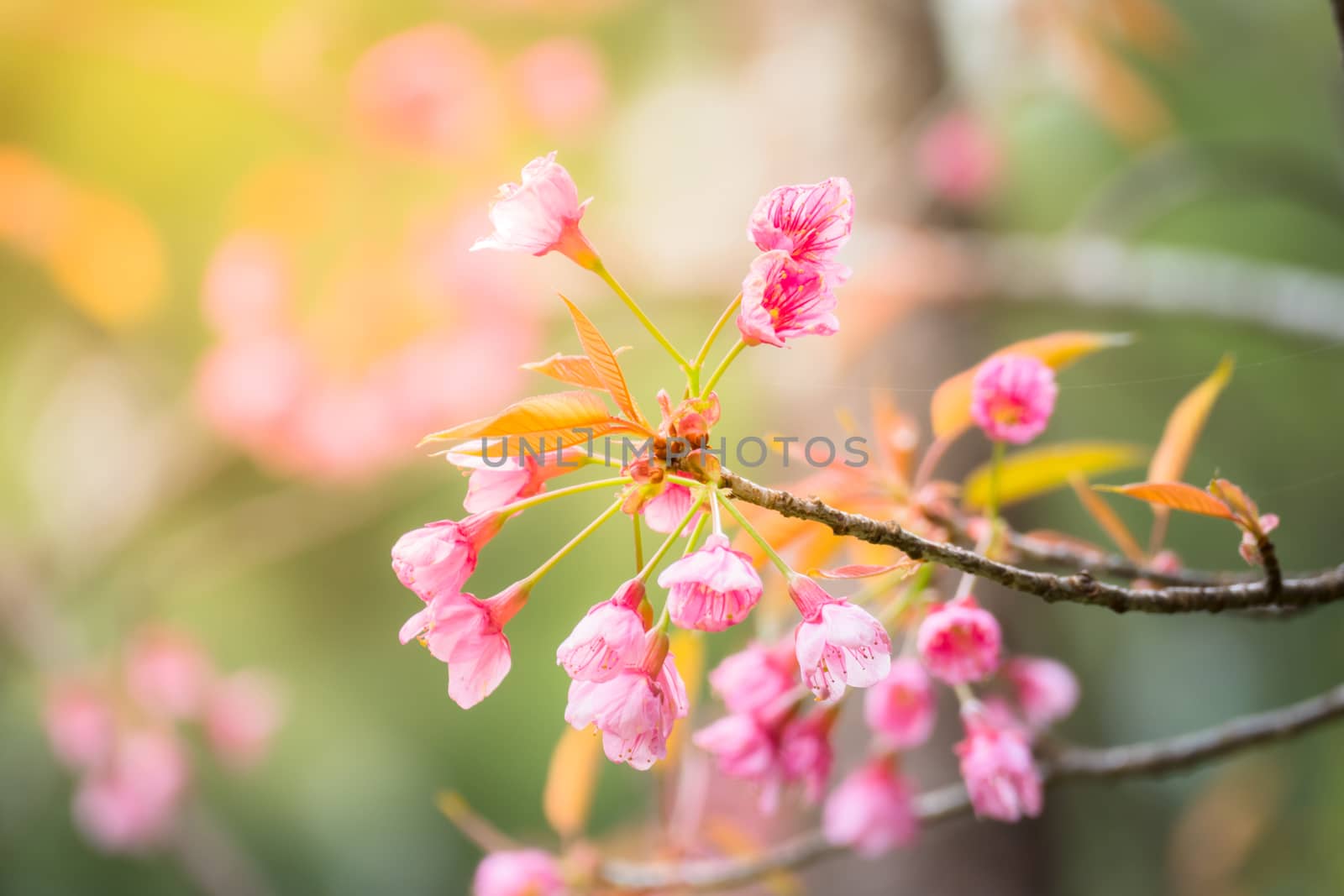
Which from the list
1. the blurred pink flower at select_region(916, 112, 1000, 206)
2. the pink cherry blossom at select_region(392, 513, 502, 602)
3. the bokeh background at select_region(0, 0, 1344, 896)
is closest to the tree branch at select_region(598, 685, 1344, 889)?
the pink cherry blossom at select_region(392, 513, 502, 602)

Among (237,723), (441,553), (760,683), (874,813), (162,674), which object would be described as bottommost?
(237,723)

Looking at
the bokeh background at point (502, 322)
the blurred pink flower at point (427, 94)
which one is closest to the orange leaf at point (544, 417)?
the bokeh background at point (502, 322)

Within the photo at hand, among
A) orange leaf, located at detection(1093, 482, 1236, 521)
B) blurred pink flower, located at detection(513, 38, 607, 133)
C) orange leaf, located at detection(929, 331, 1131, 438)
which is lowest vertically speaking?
orange leaf, located at detection(1093, 482, 1236, 521)

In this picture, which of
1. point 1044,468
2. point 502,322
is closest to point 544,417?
point 1044,468

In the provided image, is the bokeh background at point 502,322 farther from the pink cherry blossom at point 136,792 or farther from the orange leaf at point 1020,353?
the orange leaf at point 1020,353

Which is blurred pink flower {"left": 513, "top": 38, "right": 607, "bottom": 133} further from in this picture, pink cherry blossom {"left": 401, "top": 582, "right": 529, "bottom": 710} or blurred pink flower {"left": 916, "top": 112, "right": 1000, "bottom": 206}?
pink cherry blossom {"left": 401, "top": 582, "right": 529, "bottom": 710}

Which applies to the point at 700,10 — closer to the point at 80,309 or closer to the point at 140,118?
the point at 140,118

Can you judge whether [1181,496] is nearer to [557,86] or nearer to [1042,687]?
[1042,687]
